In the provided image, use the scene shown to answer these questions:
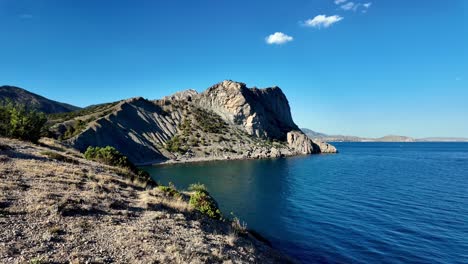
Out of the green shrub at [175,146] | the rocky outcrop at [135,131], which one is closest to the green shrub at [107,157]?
the rocky outcrop at [135,131]

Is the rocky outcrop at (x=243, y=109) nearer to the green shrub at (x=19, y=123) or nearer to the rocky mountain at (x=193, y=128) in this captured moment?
the rocky mountain at (x=193, y=128)

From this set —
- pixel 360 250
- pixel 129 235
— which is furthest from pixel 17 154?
pixel 360 250

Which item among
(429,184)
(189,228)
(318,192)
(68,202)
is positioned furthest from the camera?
(429,184)

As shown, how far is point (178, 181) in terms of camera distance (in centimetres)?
5697

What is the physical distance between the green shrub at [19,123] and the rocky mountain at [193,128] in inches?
1713

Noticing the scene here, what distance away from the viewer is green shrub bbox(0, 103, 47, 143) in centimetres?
3056

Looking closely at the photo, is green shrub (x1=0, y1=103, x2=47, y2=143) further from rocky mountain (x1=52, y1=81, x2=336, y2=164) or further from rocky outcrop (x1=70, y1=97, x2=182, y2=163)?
rocky mountain (x1=52, y1=81, x2=336, y2=164)

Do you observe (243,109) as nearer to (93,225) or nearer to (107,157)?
(107,157)

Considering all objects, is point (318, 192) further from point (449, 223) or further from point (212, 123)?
point (212, 123)

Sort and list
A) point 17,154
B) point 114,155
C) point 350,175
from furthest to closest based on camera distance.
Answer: point 350,175, point 114,155, point 17,154

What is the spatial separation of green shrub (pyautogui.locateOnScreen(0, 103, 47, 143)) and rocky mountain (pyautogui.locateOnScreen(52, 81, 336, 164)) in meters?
43.5

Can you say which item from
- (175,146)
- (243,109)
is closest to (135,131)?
(175,146)

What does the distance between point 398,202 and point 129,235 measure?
39.3m

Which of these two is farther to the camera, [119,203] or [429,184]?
[429,184]
